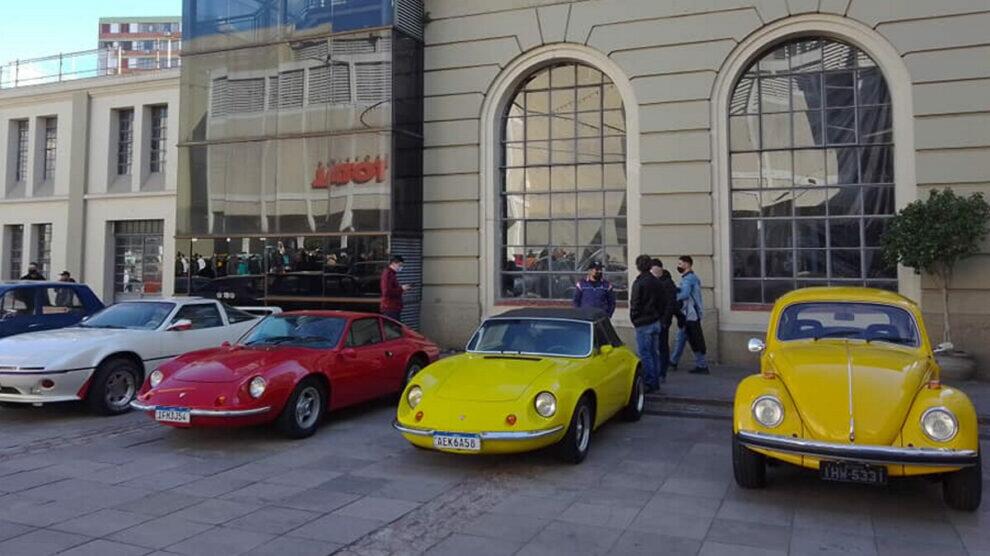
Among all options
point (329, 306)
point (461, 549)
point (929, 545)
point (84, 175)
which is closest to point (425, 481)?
point (461, 549)

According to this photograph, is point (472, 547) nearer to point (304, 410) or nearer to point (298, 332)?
point (304, 410)

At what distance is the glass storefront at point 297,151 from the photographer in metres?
13.6

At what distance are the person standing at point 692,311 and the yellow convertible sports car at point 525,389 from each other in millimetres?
3246

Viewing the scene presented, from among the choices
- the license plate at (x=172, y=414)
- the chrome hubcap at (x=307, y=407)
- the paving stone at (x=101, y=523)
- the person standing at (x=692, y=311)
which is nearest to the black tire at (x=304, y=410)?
the chrome hubcap at (x=307, y=407)

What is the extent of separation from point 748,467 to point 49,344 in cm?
778

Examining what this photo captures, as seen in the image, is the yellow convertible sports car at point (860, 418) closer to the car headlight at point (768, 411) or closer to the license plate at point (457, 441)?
the car headlight at point (768, 411)

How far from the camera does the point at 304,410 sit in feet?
24.3

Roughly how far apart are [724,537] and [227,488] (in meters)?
3.84

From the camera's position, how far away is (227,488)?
5.68 meters

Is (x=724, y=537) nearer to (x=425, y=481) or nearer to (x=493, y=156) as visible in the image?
(x=425, y=481)

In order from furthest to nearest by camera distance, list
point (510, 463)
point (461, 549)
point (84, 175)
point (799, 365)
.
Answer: point (84, 175), point (510, 463), point (799, 365), point (461, 549)

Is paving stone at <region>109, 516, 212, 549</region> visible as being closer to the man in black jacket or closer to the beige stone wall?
the man in black jacket

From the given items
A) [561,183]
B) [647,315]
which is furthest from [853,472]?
[561,183]

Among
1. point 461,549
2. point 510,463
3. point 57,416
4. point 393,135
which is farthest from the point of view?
point 393,135
